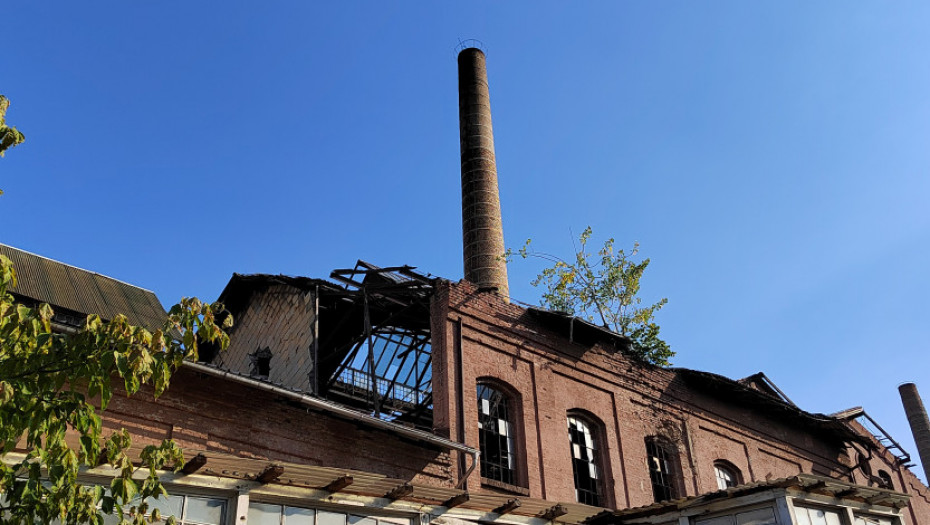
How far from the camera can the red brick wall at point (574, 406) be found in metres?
14.8

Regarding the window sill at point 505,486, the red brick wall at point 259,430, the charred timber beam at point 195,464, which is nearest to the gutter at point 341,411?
the red brick wall at point 259,430

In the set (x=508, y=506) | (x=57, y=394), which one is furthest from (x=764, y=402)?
(x=57, y=394)

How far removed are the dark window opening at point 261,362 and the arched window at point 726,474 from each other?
1042 centimetres

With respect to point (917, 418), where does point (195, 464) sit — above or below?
below

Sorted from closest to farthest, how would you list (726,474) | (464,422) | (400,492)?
(400,492), (464,422), (726,474)

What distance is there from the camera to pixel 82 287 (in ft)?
63.0

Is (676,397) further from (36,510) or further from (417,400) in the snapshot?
(36,510)

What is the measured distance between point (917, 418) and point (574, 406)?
28.0 m

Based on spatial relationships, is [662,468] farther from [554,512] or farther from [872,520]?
[872,520]

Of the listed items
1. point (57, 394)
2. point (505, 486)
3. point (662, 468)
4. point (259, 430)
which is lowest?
point (57, 394)

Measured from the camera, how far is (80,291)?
18.9 m

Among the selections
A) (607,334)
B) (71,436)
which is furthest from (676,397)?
(71,436)

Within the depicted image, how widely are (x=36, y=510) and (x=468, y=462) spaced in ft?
28.2

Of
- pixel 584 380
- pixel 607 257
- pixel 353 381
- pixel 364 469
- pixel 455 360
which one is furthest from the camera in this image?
pixel 607 257
